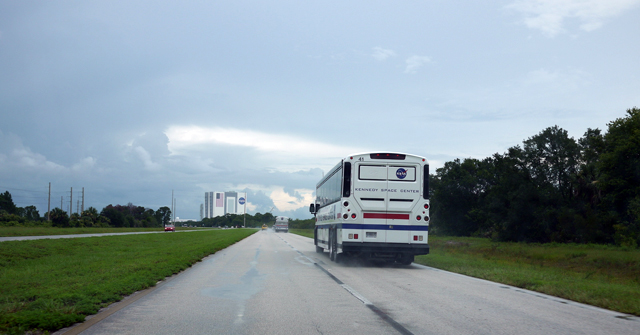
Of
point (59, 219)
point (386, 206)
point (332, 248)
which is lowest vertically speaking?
point (59, 219)

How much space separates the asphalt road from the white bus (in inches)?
146

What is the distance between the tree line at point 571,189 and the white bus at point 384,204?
28.3m

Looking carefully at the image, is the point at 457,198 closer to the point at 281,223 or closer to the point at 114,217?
the point at 281,223

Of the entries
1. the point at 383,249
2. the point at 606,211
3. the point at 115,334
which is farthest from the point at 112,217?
the point at 115,334

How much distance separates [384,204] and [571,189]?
143ft

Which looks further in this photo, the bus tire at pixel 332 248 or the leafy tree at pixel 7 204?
the leafy tree at pixel 7 204

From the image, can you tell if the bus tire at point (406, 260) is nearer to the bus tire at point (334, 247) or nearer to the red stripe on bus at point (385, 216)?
the red stripe on bus at point (385, 216)

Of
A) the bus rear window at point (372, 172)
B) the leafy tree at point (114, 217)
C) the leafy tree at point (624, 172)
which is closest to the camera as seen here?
the bus rear window at point (372, 172)

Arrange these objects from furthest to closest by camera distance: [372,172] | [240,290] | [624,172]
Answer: [624,172], [372,172], [240,290]

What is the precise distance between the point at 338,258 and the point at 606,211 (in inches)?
1418

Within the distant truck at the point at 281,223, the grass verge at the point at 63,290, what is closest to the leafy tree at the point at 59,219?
the distant truck at the point at 281,223

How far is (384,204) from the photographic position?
55.5 ft

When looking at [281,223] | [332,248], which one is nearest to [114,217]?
[281,223]

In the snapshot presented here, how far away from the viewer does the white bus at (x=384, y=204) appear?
1681cm
